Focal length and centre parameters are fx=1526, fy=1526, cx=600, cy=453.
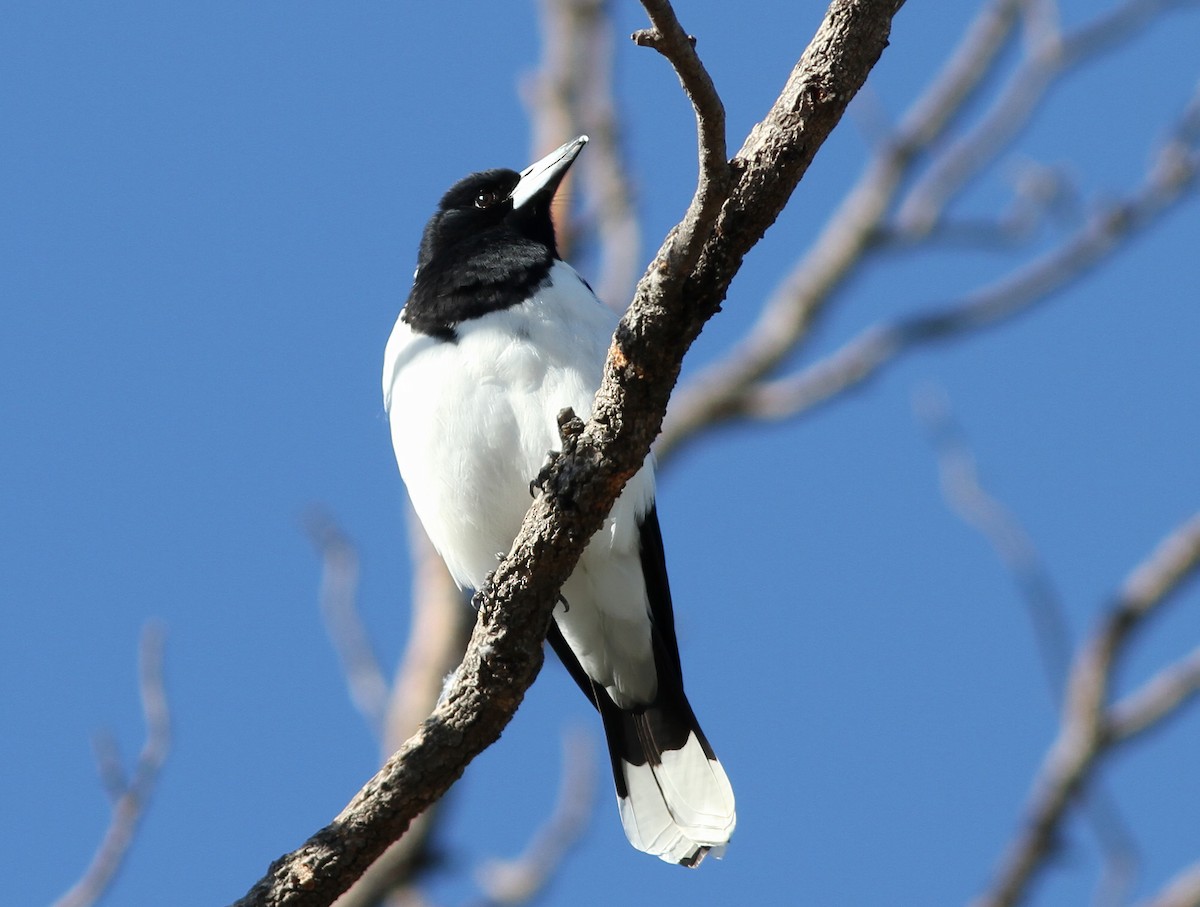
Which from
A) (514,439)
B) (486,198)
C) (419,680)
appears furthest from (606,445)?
(419,680)

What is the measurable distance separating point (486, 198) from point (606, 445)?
8.76ft

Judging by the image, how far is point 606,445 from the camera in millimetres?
3432

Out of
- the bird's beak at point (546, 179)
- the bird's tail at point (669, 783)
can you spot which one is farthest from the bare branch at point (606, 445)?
the bird's beak at point (546, 179)

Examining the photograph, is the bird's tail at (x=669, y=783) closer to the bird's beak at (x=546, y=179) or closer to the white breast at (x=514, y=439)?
the white breast at (x=514, y=439)

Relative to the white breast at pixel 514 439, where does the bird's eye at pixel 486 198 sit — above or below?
above

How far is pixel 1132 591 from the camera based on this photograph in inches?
169

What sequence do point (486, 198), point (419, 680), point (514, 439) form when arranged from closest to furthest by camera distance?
point (514, 439), point (486, 198), point (419, 680)

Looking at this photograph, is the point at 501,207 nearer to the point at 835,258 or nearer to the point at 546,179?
the point at 546,179

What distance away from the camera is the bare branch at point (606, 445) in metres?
3.15

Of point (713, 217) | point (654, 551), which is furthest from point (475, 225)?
point (713, 217)

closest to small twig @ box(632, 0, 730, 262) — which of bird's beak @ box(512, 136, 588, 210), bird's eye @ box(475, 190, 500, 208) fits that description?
bird's beak @ box(512, 136, 588, 210)

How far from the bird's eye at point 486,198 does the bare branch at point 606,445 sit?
2.39m

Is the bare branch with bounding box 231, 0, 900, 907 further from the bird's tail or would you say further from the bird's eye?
the bird's eye

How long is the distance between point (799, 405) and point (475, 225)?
446 centimetres
